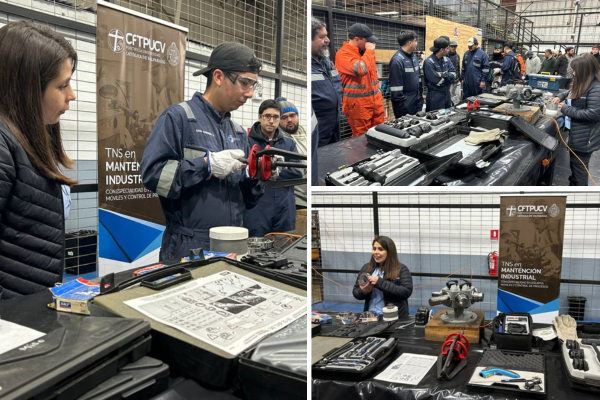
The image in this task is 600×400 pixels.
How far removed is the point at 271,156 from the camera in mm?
1729

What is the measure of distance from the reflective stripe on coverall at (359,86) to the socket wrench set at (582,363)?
2.71 meters

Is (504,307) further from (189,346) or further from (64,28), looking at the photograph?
(64,28)

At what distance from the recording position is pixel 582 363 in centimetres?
117

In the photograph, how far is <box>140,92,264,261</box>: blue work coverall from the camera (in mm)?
2006

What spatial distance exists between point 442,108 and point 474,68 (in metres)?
3.14

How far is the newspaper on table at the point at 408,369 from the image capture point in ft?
4.07

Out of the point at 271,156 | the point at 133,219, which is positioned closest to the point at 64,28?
the point at 133,219

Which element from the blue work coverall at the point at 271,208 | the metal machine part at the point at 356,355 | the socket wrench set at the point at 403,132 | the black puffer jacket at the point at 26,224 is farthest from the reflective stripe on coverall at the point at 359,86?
the black puffer jacket at the point at 26,224

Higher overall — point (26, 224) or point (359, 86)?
point (359, 86)

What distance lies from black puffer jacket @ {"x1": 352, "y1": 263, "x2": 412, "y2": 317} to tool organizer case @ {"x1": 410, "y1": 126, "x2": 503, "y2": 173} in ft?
2.81

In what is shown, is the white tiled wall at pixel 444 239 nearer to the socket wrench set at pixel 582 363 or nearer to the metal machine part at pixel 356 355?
the metal machine part at pixel 356 355

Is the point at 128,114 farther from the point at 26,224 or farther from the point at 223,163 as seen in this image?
the point at 26,224

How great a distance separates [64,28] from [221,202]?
1.91 meters

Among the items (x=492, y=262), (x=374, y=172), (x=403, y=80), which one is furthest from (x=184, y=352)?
(x=403, y=80)
